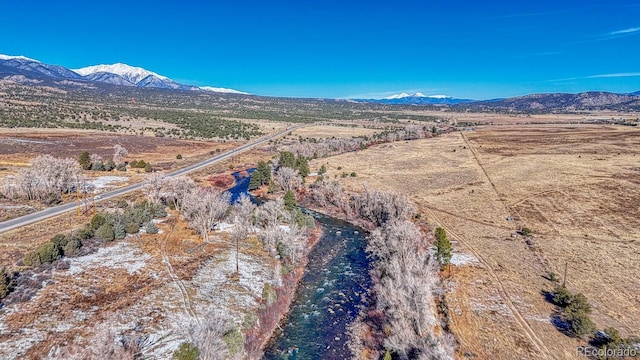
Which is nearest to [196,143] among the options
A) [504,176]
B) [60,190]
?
[60,190]

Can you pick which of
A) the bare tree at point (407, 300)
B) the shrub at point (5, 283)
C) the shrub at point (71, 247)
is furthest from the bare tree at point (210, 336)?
the shrub at point (71, 247)

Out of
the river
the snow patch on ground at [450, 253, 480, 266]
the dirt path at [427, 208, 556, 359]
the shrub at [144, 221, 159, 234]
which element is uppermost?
the shrub at [144, 221, 159, 234]

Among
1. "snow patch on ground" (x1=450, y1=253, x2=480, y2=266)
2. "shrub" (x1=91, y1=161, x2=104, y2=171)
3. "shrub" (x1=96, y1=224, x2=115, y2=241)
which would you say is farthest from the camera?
"shrub" (x1=91, y1=161, x2=104, y2=171)

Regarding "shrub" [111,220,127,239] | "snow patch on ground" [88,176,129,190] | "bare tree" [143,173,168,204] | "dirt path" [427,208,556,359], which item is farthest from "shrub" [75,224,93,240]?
"dirt path" [427,208,556,359]

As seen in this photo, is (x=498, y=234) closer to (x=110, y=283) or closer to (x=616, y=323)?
(x=616, y=323)

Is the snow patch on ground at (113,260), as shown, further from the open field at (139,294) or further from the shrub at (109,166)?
the shrub at (109,166)

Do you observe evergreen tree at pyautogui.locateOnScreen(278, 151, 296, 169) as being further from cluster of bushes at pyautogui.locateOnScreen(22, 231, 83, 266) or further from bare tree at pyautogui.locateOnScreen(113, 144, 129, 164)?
cluster of bushes at pyautogui.locateOnScreen(22, 231, 83, 266)
